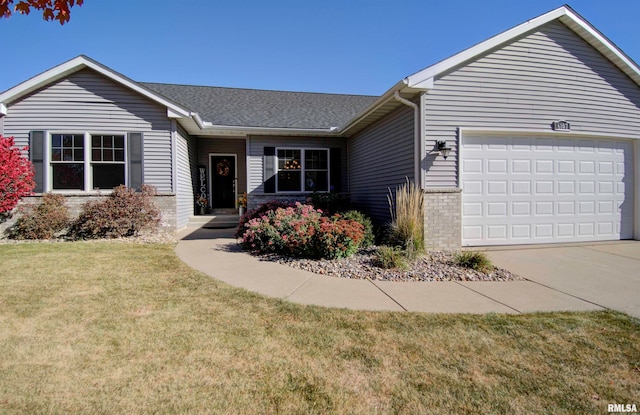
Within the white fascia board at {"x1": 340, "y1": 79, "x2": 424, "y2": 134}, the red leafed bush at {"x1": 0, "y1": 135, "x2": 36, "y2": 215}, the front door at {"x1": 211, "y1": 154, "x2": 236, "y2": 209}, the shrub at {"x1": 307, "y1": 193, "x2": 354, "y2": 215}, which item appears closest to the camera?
the white fascia board at {"x1": 340, "y1": 79, "x2": 424, "y2": 134}

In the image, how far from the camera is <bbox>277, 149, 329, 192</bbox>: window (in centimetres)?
1121

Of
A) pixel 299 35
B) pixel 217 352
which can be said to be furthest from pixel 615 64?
pixel 217 352

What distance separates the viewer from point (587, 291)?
4.25m

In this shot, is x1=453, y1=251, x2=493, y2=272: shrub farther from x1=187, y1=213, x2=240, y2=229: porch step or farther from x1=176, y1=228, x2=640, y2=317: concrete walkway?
x1=187, y1=213, x2=240, y2=229: porch step

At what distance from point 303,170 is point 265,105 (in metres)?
3.61

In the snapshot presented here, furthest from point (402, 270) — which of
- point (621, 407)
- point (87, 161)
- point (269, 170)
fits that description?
point (87, 161)

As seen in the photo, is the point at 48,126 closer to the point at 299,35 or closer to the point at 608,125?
the point at 299,35

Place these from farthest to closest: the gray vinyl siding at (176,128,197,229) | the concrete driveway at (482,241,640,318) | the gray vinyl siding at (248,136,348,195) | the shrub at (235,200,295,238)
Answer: the gray vinyl siding at (248,136,348,195)
the gray vinyl siding at (176,128,197,229)
the shrub at (235,200,295,238)
the concrete driveway at (482,241,640,318)

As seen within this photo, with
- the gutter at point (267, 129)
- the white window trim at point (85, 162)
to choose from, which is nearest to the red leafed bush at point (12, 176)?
the white window trim at point (85, 162)

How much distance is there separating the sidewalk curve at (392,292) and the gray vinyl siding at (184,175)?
4.48 meters

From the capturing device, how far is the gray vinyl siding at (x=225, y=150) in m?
12.5

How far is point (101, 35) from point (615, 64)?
1251cm

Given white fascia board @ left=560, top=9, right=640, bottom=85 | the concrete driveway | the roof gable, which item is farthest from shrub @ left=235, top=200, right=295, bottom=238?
white fascia board @ left=560, top=9, right=640, bottom=85

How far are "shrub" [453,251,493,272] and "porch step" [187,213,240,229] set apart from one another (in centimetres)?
778
